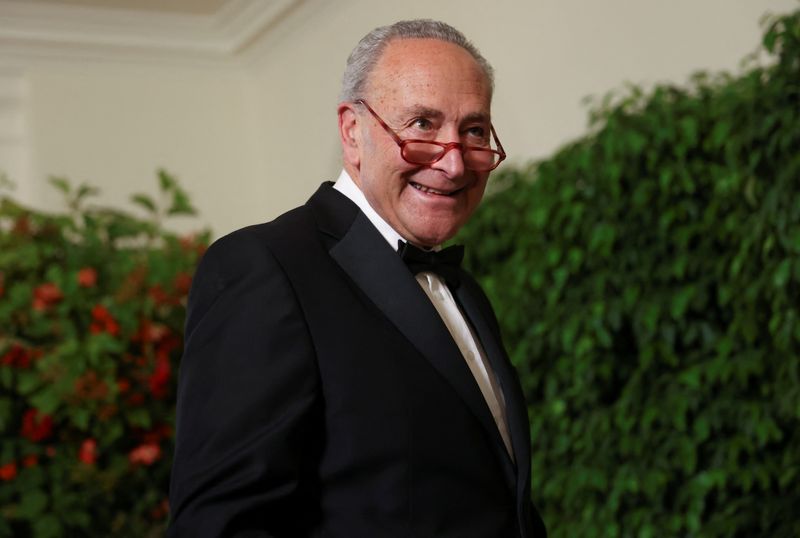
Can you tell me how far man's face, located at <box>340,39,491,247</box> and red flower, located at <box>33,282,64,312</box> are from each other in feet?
9.12

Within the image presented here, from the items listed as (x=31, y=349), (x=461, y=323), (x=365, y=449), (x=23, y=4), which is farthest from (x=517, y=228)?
(x=23, y=4)

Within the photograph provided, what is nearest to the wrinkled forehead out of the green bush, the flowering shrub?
the green bush

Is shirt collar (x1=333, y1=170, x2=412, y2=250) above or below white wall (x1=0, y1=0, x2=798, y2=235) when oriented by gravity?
below

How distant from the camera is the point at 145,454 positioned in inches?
162

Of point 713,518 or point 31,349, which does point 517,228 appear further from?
point 31,349

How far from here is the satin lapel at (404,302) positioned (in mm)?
1395

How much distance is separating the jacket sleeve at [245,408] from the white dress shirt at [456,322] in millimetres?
234

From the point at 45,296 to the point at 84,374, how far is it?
32 cm

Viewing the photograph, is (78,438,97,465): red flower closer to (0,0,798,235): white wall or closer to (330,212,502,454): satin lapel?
(0,0,798,235): white wall

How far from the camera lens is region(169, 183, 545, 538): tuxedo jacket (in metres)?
1.25

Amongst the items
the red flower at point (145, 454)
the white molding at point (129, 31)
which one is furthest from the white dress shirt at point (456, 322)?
the white molding at point (129, 31)

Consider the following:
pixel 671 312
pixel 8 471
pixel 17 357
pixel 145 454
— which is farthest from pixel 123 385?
pixel 671 312

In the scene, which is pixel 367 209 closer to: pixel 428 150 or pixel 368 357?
pixel 428 150

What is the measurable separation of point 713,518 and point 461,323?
1634 mm
